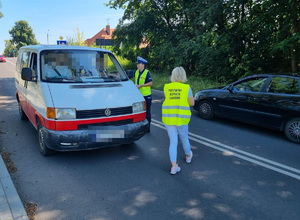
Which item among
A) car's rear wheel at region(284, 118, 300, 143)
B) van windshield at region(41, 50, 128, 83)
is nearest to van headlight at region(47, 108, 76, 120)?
van windshield at region(41, 50, 128, 83)

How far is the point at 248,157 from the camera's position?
479 centimetres

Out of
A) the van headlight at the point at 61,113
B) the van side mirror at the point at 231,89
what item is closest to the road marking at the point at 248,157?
the van side mirror at the point at 231,89

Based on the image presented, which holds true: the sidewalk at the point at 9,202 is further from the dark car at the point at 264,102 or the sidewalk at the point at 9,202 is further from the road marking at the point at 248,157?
the dark car at the point at 264,102

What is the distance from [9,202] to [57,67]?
2.62 meters

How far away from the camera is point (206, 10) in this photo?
42.0 feet

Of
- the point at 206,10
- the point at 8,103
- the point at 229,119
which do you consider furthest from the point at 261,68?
the point at 8,103

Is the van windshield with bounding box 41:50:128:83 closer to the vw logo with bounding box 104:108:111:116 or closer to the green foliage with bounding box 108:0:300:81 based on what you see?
the vw logo with bounding box 104:108:111:116

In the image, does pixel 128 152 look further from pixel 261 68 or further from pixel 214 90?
pixel 261 68

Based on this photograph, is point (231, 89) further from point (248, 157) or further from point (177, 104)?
point (177, 104)

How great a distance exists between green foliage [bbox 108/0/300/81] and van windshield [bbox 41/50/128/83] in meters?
7.05

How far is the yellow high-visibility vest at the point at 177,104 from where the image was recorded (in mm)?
3891

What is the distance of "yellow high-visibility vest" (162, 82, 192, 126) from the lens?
12.8 feet

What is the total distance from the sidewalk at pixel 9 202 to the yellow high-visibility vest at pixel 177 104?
2.27 meters

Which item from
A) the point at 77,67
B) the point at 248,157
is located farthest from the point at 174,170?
the point at 77,67
